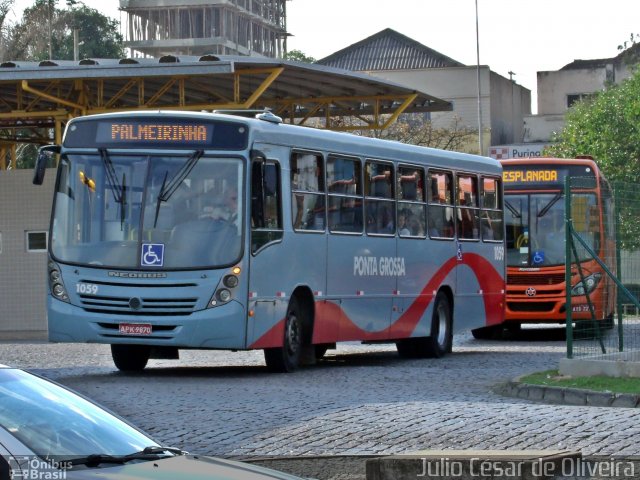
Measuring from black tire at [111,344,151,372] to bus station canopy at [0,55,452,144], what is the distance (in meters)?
8.50

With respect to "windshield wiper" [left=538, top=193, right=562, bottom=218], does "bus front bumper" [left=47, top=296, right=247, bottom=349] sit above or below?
below

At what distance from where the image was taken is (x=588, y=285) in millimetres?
17719

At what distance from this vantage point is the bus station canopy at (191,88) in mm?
26844

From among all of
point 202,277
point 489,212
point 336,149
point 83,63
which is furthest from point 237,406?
point 83,63

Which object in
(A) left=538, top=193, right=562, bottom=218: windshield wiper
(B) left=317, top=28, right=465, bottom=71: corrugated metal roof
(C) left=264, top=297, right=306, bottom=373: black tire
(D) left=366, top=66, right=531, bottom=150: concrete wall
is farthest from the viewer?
(B) left=317, top=28, right=465, bottom=71: corrugated metal roof

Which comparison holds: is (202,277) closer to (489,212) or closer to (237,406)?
(237,406)

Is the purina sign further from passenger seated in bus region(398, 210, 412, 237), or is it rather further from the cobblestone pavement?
the cobblestone pavement

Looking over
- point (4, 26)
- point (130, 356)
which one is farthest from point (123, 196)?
point (4, 26)

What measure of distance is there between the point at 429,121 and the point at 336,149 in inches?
2128

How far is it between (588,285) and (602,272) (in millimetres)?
223

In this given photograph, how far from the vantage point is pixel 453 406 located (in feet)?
42.9

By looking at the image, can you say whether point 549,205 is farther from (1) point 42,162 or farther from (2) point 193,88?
(1) point 42,162

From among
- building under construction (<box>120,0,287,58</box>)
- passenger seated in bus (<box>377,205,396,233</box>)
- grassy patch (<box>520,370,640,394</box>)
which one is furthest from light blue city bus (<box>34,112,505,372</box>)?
building under construction (<box>120,0,287,58</box>)

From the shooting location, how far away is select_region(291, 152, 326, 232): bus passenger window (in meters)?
18.4
